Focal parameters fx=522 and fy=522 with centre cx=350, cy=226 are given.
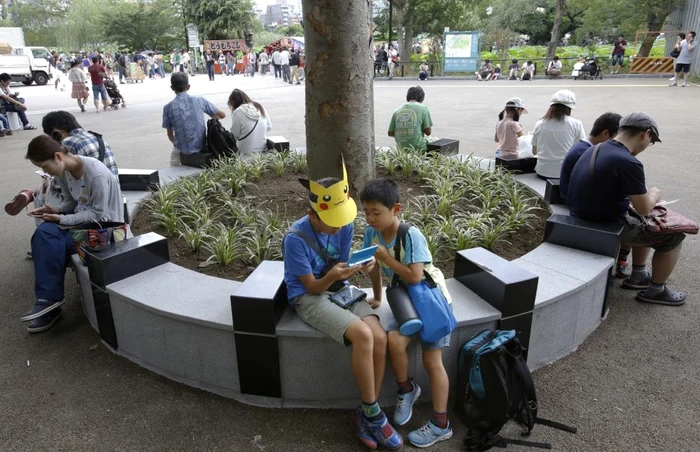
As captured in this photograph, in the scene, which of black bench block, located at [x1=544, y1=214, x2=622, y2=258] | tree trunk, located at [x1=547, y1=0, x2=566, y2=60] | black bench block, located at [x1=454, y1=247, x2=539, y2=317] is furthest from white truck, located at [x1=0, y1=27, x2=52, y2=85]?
black bench block, located at [x1=454, y1=247, x2=539, y2=317]

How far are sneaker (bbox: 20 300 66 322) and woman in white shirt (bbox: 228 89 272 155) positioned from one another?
147 inches

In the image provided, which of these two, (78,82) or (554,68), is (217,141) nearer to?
(78,82)

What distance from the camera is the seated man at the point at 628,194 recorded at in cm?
385

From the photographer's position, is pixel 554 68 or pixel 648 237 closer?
pixel 648 237

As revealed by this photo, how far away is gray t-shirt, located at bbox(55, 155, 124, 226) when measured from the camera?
394cm

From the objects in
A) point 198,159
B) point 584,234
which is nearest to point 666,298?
point 584,234

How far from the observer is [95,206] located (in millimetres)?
3963

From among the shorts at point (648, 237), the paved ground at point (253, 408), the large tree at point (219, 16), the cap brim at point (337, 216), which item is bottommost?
the paved ground at point (253, 408)

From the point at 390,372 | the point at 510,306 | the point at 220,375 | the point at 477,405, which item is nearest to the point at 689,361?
the point at 510,306

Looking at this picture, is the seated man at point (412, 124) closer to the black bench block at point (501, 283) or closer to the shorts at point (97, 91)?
the black bench block at point (501, 283)

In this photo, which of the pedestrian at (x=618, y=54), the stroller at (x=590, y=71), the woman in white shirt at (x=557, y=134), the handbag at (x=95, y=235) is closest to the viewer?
the handbag at (x=95, y=235)

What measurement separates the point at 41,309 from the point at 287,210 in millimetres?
2318

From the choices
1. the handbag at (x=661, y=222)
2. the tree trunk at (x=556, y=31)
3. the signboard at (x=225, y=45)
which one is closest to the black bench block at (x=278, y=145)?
the handbag at (x=661, y=222)

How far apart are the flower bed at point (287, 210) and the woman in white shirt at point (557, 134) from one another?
0.45 metres
